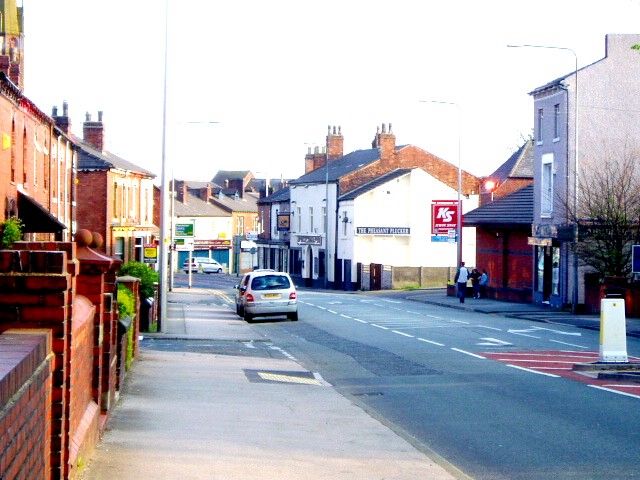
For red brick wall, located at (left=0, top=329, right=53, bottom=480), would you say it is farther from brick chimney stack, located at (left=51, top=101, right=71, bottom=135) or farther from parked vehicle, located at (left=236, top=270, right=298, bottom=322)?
brick chimney stack, located at (left=51, top=101, right=71, bottom=135)

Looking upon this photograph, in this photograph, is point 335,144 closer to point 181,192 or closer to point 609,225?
point 181,192

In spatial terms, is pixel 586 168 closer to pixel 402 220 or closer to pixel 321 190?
pixel 402 220

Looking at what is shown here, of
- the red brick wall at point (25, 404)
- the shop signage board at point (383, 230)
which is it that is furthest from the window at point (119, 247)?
the red brick wall at point (25, 404)

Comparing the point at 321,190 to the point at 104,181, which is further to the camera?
the point at 321,190

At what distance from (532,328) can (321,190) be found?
46.9 metres

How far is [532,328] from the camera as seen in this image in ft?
107

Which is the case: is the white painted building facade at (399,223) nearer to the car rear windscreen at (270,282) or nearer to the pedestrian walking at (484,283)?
the pedestrian walking at (484,283)

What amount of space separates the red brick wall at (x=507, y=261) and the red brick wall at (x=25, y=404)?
143 ft

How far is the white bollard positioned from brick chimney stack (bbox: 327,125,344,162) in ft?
222

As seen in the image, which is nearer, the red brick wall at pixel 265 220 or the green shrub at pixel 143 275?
the green shrub at pixel 143 275

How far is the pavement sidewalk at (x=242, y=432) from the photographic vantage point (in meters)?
9.60

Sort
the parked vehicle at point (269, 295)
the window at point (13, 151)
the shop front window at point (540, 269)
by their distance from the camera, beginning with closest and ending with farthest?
1. the window at point (13, 151)
2. the parked vehicle at point (269, 295)
3. the shop front window at point (540, 269)

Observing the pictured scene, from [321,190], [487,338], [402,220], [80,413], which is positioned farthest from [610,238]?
[321,190]

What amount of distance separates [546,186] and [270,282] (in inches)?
600
